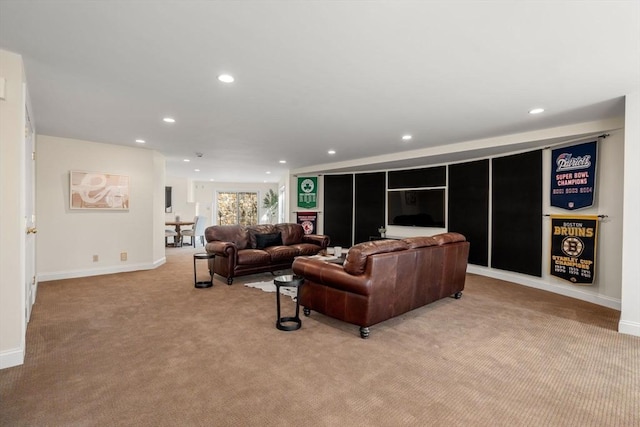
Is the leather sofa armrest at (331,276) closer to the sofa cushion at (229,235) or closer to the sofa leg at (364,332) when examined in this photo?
the sofa leg at (364,332)

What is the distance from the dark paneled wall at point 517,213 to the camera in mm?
4902

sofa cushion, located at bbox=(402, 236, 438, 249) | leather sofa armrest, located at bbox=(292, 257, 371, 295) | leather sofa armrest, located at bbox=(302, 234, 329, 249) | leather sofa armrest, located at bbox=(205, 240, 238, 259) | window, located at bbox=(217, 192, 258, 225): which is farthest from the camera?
window, located at bbox=(217, 192, 258, 225)

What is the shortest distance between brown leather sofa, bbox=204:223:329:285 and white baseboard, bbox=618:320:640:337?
4375 mm

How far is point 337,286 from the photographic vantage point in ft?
10.2

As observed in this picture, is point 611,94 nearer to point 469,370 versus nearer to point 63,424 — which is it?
point 469,370

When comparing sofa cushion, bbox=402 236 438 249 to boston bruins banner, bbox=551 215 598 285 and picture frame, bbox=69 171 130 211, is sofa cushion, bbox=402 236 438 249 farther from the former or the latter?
picture frame, bbox=69 171 130 211

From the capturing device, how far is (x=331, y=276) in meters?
3.14

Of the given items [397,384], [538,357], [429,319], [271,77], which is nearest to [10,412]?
[397,384]

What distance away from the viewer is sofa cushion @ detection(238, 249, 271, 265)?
16.5 ft

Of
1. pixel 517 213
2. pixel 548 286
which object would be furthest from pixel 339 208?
pixel 548 286

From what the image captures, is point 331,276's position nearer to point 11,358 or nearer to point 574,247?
point 11,358

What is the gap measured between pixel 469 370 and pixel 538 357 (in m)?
0.72

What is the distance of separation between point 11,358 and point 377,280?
3.05 meters

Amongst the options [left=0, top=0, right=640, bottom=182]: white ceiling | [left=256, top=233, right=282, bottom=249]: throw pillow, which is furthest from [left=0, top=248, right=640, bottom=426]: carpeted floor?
[left=0, top=0, right=640, bottom=182]: white ceiling
